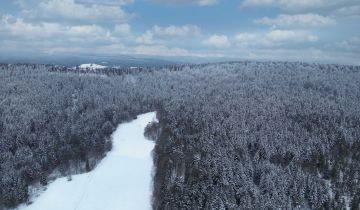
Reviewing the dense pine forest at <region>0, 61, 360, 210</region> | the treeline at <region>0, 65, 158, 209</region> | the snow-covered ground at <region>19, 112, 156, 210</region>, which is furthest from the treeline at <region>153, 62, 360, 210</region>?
the treeline at <region>0, 65, 158, 209</region>

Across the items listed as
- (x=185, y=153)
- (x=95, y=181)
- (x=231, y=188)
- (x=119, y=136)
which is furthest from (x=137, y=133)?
(x=231, y=188)

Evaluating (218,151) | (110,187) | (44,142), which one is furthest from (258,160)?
(44,142)

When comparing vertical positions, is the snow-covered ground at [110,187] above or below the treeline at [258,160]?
below

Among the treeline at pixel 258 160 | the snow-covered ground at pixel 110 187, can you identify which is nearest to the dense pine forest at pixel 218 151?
the treeline at pixel 258 160

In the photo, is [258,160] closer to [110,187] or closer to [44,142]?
[110,187]

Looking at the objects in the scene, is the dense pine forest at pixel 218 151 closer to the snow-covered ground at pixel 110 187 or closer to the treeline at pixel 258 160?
the treeline at pixel 258 160

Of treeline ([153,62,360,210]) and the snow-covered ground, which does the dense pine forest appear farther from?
the snow-covered ground

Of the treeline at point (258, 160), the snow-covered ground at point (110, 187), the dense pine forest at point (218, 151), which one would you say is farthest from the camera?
the snow-covered ground at point (110, 187)

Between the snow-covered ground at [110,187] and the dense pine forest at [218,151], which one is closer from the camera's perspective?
the dense pine forest at [218,151]
